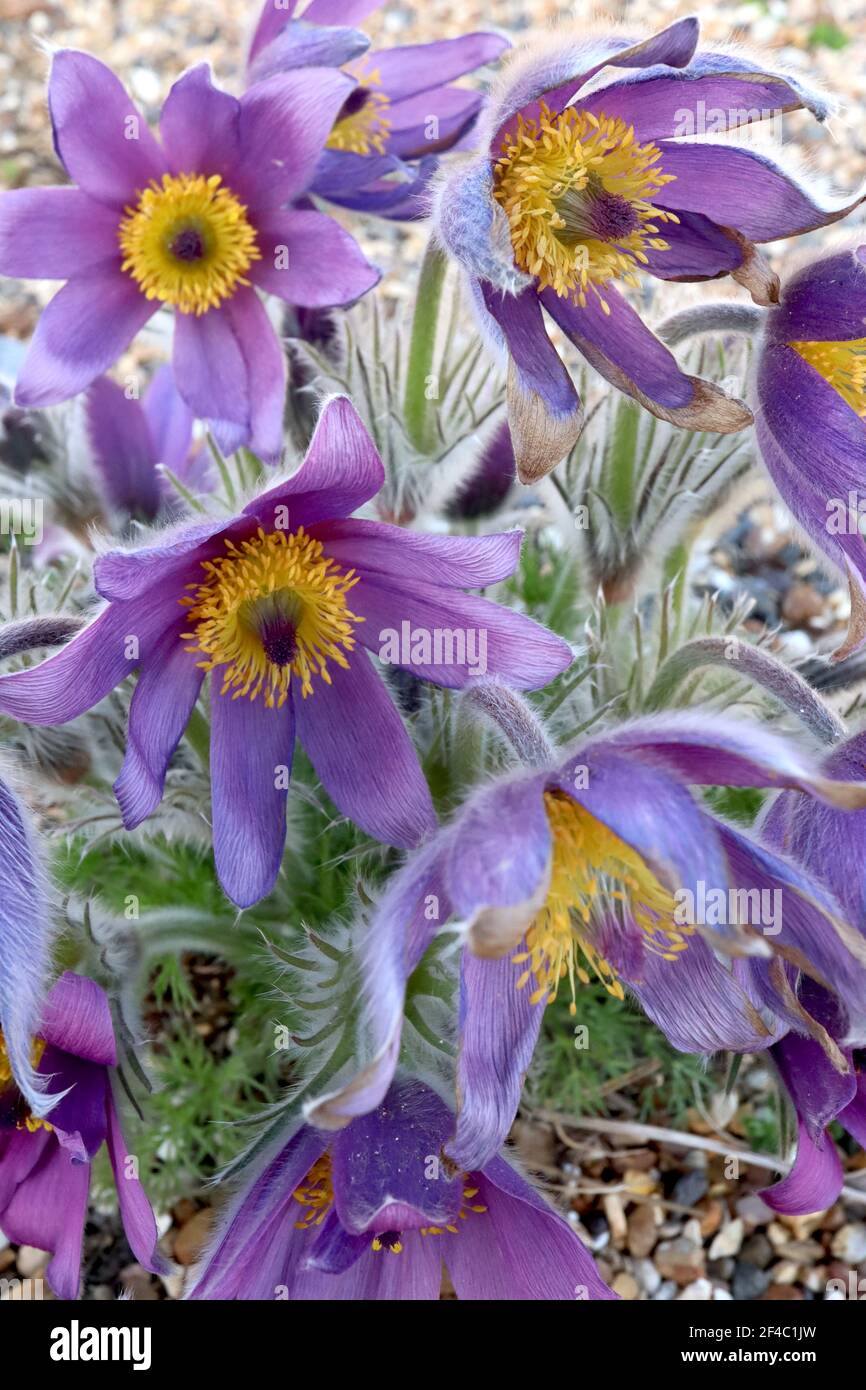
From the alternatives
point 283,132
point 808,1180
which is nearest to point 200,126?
point 283,132

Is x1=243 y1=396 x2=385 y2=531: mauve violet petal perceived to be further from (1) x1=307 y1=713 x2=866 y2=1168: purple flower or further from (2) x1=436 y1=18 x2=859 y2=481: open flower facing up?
(1) x1=307 y1=713 x2=866 y2=1168: purple flower

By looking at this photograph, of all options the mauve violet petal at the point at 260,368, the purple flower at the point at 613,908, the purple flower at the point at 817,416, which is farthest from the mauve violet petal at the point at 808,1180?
the mauve violet petal at the point at 260,368

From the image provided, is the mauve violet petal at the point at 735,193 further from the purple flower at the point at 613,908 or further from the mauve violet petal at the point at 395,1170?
the mauve violet petal at the point at 395,1170

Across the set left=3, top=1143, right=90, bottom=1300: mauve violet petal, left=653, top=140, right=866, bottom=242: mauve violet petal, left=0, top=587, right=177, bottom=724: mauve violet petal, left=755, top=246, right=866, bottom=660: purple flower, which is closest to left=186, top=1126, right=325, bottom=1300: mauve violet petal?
left=3, top=1143, right=90, bottom=1300: mauve violet petal

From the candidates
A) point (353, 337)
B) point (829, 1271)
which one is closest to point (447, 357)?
point (353, 337)

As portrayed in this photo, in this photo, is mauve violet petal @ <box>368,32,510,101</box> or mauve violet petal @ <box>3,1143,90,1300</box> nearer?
mauve violet petal @ <box>3,1143,90,1300</box>

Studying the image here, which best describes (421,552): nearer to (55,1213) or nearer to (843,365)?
(843,365)
